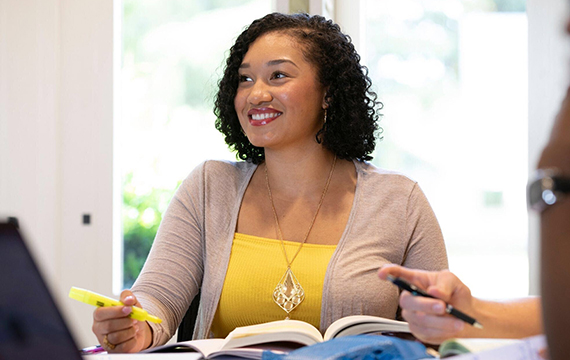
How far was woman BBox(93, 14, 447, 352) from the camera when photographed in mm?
1479

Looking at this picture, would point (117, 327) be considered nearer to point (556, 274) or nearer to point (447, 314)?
point (447, 314)

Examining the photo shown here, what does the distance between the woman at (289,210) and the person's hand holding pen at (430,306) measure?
53cm

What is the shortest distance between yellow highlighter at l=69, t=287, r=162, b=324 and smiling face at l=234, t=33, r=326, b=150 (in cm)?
64

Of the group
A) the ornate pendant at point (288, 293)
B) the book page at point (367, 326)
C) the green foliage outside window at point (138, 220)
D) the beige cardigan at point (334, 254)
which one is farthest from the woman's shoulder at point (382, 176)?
the green foliage outside window at point (138, 220)

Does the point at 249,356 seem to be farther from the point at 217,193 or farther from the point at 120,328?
the point at 217,193

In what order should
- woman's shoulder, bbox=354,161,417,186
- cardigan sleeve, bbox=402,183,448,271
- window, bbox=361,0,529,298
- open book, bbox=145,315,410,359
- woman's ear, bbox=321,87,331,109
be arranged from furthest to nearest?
window, bbox=361,0,529,298, woman's ear, bbox=321,87,331,109, woman's shoulder, bbox=354,161,417,186, cardigan sleeve, bbox=402,183,448,271, open book, bbox=145,315,410,359

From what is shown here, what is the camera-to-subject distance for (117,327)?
3.82 feet

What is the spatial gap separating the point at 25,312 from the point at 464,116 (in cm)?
256

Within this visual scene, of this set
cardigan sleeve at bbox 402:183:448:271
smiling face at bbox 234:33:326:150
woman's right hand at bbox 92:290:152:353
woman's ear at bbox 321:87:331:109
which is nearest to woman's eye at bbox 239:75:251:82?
smiling face at bbox 234:33:326:150

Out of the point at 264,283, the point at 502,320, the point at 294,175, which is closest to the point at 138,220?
the point at 294,175

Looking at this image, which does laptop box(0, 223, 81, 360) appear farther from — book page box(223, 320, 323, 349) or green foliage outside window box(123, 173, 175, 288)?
green foliage outside window box(123, 173, 175, 288)

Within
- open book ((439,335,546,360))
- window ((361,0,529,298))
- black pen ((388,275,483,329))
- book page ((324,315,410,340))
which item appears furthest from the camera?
window ((361,0,529,298))

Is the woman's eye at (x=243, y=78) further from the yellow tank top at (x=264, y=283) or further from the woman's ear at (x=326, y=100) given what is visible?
the yellow tank top at (x=264, y=283)

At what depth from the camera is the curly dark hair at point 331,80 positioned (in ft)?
5.73
